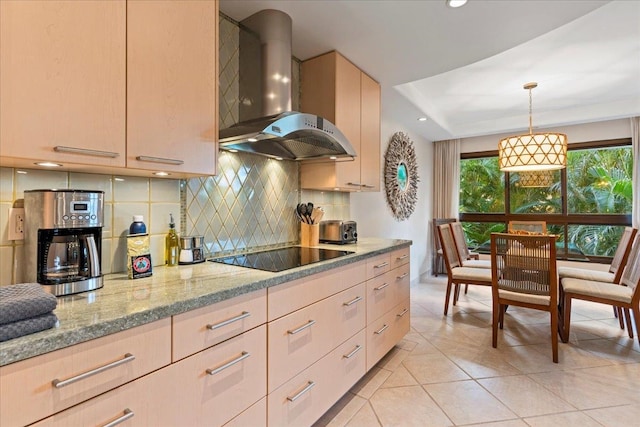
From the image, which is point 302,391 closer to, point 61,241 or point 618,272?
point 61,241

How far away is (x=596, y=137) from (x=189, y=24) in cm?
562

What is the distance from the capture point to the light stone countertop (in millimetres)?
703

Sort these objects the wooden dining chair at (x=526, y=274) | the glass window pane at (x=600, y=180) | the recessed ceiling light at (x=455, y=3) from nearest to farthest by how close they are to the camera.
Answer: the recessed ceiling light at (x=455, y=3) → the wooden dining chair at (x=526, y=274) → the glass window pane at (x=600, y=180)

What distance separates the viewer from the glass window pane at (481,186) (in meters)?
5.25

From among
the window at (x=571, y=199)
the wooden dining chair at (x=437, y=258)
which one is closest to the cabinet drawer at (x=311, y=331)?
the window at (x=571, y=199)

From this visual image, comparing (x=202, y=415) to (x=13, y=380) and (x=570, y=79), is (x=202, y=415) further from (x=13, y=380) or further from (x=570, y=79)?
(x=570, y=79)

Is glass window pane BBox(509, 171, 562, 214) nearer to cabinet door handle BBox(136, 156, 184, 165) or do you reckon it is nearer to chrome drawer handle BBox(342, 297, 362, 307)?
chrome drawer handle BBox(342, 297, 362, 307)

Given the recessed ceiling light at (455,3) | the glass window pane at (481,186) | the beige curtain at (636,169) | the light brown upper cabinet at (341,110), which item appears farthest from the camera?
the glass window pane at (481,186)

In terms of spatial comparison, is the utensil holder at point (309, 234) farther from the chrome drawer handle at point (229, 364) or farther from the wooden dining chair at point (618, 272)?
the wooden dining chair at point (618, 272)

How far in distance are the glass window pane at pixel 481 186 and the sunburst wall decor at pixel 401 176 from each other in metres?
1.31

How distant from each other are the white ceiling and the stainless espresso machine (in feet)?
4.65

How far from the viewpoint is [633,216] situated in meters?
4.11

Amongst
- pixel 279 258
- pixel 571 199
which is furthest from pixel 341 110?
pixel 571 199

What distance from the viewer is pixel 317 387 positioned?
1529 millimetres
